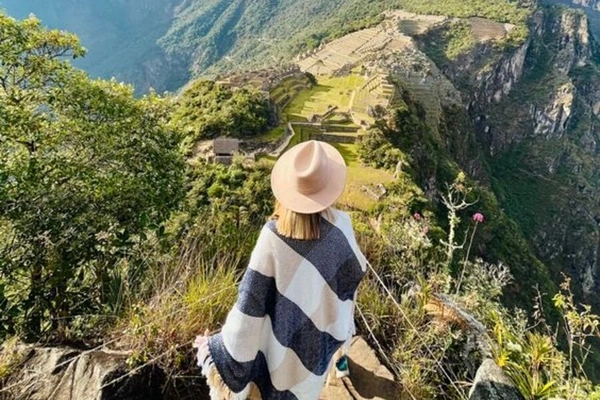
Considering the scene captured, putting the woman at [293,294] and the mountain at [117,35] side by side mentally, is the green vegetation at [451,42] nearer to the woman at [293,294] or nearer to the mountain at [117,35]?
the woman at [293,294]

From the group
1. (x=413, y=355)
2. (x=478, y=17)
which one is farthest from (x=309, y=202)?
(x=478, y=17)

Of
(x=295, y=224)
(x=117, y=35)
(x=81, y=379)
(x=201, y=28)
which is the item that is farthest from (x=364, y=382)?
(x=117, y=35)

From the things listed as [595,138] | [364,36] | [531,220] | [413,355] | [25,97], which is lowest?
[595,138]

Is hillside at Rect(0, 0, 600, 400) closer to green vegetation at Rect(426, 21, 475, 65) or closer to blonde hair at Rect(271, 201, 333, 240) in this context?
blonde hair at Rect(271, 201, 333, 240)

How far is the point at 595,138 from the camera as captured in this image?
232 ft

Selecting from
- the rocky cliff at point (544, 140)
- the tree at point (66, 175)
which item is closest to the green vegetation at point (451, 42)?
the rocky cliff at point (544, 140)

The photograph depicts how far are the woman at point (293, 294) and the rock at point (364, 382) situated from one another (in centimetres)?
58

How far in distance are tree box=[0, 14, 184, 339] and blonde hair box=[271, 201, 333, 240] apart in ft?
5.00

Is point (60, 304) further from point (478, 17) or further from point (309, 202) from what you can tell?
point (478, 17)

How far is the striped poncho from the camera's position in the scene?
203 cm

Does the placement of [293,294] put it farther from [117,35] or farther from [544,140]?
[117,35]

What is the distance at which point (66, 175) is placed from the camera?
4152mm

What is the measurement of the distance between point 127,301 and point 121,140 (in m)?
2.50

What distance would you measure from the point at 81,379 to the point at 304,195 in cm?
139
